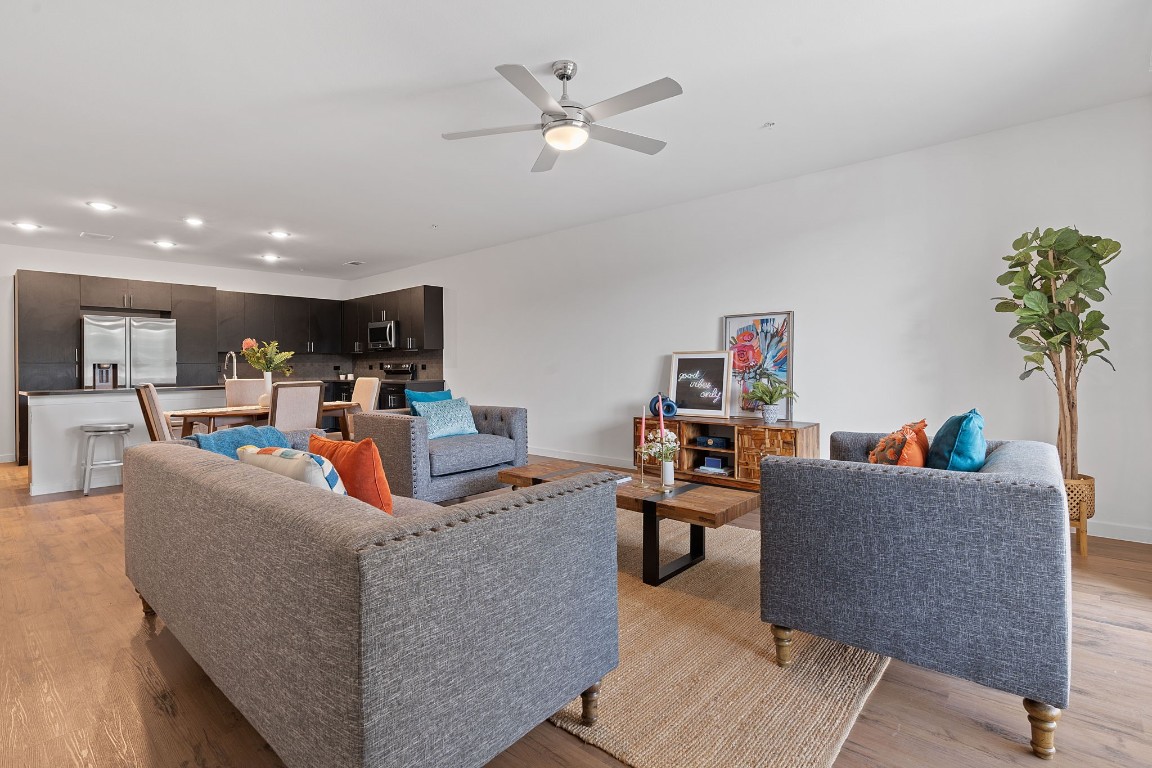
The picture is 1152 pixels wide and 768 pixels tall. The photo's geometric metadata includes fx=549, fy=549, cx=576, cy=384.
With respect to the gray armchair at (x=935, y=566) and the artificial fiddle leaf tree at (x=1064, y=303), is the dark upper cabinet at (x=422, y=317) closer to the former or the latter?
the artificial fiddle leaf tree at (x=1064, y=303)

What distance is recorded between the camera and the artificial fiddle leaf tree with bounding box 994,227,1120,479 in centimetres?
300

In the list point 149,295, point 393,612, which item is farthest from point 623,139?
point 149,295

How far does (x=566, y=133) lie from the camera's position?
9.33 feet

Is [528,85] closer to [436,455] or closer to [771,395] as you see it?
[436,455]

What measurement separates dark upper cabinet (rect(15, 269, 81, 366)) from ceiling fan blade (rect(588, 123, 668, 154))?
23.4 ft

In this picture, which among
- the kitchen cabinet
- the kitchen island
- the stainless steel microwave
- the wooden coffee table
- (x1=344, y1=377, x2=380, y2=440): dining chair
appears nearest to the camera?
the wooden coffee table

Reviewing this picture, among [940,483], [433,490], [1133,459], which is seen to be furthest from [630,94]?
[1133,459]

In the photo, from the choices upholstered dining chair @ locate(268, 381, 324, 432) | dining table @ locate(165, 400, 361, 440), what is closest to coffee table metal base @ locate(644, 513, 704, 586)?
upholstered dining chair @ locate(268, 381, 324, 432)

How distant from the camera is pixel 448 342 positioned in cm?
770

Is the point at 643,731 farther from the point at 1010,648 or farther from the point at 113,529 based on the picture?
the point at 113,529

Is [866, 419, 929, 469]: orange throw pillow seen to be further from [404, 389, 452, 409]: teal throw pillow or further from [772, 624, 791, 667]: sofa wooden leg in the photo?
[404, 389, 452, 409]: teal throw pillow

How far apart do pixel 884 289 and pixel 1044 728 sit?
3235 millimetres

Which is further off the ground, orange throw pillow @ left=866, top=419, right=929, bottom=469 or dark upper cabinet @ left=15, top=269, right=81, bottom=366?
dark upper cabinet @ left=15, top=269, right=81, bottom=366

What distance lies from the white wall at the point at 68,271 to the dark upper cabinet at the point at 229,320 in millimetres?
283
